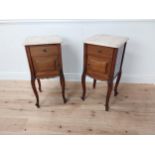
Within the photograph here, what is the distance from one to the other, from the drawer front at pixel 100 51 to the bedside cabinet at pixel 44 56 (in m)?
0.32

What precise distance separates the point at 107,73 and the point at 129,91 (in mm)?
684

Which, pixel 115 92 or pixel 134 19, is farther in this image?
pixel 115 92

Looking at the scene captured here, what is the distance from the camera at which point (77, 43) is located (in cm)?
233

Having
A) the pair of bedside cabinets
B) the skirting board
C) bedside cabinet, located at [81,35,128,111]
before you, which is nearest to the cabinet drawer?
the pair of bedside cabinets

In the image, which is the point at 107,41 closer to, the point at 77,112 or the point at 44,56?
the point at 44,56

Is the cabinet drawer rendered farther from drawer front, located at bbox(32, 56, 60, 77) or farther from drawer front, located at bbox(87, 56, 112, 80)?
drawer front, located at bbox(87, 56, 112, 80)

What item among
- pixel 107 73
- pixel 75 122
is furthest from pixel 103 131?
pixel 107 73

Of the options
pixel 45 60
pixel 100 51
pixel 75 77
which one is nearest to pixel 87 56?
pixel 100 51

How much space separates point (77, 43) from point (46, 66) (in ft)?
2.16

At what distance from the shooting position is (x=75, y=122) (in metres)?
1.88

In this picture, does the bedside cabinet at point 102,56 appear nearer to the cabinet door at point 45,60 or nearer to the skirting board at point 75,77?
the cabinet door at point 45,60

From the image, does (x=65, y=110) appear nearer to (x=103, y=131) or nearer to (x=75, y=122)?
(x=75, y=122)

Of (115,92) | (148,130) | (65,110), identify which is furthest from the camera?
(115,92)
